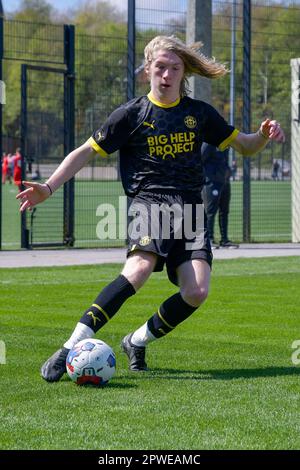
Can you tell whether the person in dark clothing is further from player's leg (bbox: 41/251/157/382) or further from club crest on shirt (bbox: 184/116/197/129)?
player's leg (bbox: 41/251/157/382)

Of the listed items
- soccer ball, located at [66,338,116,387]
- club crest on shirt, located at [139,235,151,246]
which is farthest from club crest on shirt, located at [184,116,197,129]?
soccer ball, located at [66,338,116,387]

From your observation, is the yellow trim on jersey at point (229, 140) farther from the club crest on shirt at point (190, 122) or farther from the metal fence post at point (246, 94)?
the metal fence post at point (246, 94)

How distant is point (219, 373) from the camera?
23.3 ft

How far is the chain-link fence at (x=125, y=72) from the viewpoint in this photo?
17.8 m

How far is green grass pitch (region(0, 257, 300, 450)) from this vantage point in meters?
5.28

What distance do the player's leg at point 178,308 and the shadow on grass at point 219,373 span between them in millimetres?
175

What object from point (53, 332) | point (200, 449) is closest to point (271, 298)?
point (53, 332)

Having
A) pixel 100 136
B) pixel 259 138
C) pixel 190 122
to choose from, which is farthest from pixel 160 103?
pixel 259 138

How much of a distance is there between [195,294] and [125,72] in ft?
37.9

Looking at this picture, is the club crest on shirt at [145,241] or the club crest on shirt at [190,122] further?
the club crest on shirt at [190,122]

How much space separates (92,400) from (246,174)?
547 inches

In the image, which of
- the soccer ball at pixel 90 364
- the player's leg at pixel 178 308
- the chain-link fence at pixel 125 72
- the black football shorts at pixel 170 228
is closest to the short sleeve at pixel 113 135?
the black football shorts at pixel 170 228

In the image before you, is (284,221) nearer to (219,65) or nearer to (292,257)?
(292,257)

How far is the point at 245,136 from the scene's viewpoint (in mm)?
7535
